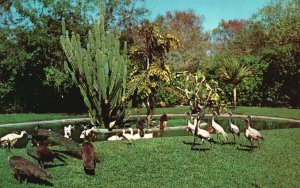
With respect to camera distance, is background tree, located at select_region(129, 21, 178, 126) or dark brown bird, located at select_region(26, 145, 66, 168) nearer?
dark brown bird, located at select_region(26, 145, 66, 168)

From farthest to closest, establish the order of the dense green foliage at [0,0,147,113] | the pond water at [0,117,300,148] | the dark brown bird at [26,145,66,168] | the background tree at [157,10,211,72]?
the background tree at [157,10,211,72], the dense green foliage at [0,0,147,113], the pond water at [0,117,300,148], the dark brown bird at [26,145,66,168]

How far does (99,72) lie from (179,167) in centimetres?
721

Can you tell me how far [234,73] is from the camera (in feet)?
88.3

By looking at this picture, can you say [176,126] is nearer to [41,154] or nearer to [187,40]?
[41,154]

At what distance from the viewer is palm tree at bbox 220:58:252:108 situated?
26781 millimetres

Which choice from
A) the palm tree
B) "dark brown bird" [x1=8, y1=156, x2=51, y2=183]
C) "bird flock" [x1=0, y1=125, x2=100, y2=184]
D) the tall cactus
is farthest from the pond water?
"dark brown bird" [x1=8, y1=156, x2=51, y2=183]

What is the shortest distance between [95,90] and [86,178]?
8.09 metres

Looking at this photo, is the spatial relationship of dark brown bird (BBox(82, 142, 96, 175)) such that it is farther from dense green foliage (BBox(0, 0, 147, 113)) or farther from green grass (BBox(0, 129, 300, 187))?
dense green foliage (BBox(0, 0, 147, 113))

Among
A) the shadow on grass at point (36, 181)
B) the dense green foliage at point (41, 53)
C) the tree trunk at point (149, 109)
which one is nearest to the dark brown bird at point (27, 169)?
the shadow on grass at point (36, 181)

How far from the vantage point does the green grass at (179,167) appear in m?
8.49

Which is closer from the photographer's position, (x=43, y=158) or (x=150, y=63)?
(x=43, y=158)

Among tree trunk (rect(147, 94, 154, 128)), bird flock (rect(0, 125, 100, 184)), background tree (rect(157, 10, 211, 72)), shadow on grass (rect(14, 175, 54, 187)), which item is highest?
background tree (rect(157, 10, 211, 72))

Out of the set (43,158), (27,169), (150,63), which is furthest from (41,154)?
(150,63)

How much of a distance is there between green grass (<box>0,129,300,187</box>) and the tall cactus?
14.4ft
